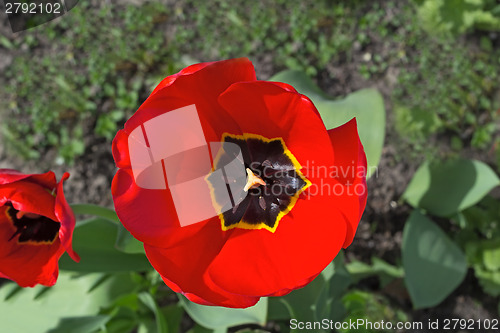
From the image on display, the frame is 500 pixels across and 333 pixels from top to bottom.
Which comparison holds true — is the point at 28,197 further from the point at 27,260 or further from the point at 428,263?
the point at 428,263

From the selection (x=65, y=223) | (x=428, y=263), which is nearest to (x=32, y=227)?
(x=65, y=223)

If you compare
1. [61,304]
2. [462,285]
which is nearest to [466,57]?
[462,285]

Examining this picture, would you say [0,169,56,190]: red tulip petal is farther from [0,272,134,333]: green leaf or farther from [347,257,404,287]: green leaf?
[347,257,404,287]: green leaf

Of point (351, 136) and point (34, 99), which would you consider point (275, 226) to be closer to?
point (351, 136)

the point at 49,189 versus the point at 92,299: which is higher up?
the point at 49,189

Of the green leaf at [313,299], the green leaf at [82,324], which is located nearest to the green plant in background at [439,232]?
the green leaf at [313,299]

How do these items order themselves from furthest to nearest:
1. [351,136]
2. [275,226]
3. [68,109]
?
[68,109], [275,226], [351,136]

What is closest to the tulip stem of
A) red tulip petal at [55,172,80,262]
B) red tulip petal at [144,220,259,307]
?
red tulip petal at [55,172,80,262]

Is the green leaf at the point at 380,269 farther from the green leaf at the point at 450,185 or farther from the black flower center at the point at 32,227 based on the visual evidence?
the black flower center at the point at 32,227
